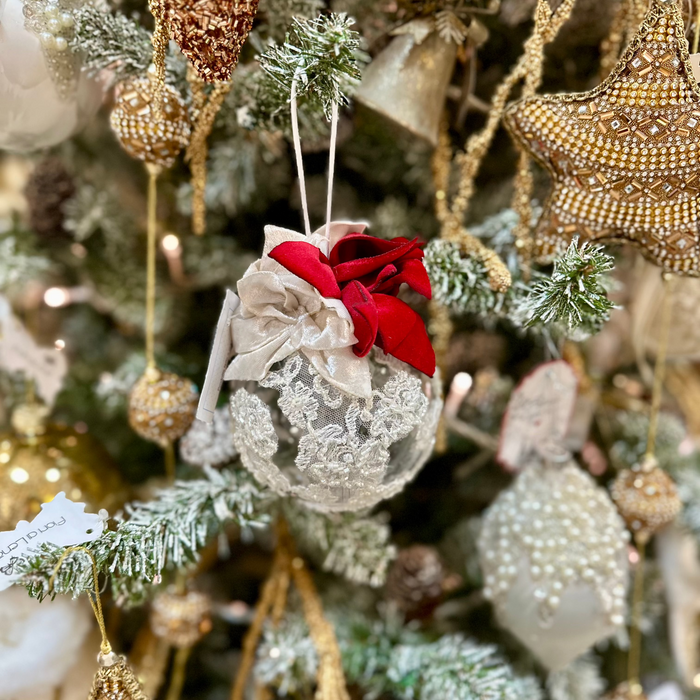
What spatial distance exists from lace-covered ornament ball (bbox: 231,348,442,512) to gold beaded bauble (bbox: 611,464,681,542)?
30cm

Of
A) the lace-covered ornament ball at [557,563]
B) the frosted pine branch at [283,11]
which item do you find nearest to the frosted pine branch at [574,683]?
the lace-covered ornament ball at [557,563]

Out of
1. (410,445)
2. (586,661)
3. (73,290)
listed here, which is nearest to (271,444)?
(410,445)

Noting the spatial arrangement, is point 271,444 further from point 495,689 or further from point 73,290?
point 73,290

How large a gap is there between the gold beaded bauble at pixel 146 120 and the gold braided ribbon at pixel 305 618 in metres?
0.46

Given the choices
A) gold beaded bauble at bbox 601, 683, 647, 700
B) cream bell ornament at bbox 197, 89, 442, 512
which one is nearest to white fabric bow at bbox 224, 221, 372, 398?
cream bell ornament at bbox 197, 89, 442, 512

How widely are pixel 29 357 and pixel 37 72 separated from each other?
310 millimetres

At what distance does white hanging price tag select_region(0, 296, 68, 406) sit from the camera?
0.66 metres

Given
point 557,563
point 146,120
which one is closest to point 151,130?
point 146,120

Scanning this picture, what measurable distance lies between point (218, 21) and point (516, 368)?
63cm

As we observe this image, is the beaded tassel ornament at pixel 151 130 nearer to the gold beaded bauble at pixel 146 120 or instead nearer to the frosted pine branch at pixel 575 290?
the gold beaded bauble at pixel 146 120

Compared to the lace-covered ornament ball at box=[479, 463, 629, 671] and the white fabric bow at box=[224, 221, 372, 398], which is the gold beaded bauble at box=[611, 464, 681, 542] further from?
the white fabric bow at box=[224, 221, 372, 398]

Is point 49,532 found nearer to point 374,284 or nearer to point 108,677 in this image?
point 108,677

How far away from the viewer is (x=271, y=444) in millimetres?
460

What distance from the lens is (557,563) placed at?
58 centimetres
